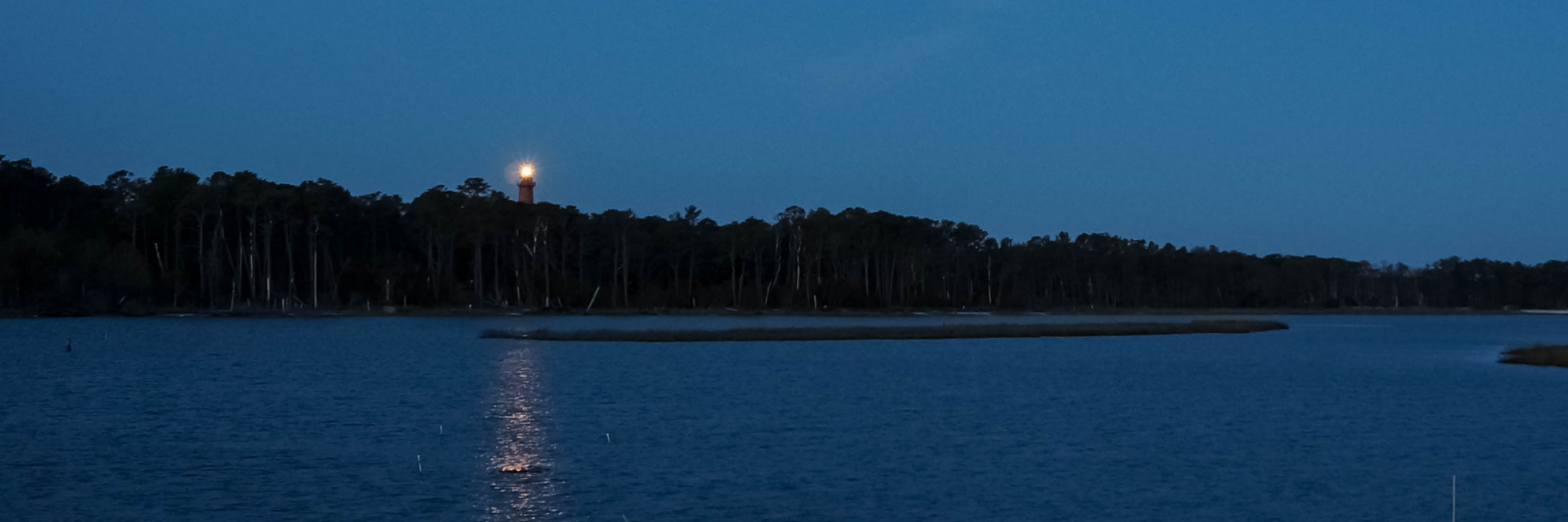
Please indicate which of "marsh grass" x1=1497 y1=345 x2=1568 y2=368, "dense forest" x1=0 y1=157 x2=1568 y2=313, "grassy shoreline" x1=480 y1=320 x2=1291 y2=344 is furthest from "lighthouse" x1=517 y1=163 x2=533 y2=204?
"marsh grass" x1=1497 y1=345 x2=1568 y2=368

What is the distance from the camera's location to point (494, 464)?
24.9 meters

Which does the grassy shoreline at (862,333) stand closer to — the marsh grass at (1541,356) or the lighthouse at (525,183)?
the marsh grass at (1541,356)

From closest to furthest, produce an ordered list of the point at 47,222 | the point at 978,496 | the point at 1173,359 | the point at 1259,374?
the point at 978,496 < the point at 1259,374 < the point at 1173,359 < the point at 47,222

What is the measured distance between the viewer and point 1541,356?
5931 centimetres

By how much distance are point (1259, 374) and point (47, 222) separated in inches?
4441

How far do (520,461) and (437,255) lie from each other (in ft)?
420

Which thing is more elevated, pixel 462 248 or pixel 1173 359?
pixel 462 248

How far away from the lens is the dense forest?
118188mm

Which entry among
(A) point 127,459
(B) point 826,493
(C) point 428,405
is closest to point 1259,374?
(C) point 428,405

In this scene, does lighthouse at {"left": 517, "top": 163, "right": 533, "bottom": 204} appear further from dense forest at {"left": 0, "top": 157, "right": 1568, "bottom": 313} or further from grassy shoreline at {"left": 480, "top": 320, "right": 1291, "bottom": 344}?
grassy shoreline at {"left": 480, "top": 320, "right": 1291, "bottom": 344}

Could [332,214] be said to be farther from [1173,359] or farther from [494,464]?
[494,464]

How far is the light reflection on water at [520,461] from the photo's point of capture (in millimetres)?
19922

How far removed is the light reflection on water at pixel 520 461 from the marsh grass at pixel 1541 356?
42796mm

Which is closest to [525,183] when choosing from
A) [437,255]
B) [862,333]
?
[437,255]
